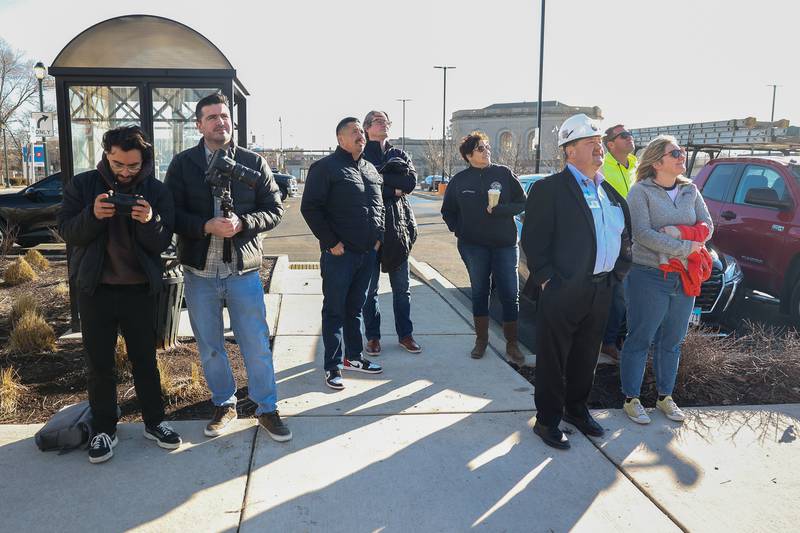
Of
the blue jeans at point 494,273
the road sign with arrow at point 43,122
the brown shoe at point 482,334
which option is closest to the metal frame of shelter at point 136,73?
the blue jeans at point 494,273

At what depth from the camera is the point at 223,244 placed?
358 centimetres

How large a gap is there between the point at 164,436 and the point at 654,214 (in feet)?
11.1

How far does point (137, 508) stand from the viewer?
293 cm

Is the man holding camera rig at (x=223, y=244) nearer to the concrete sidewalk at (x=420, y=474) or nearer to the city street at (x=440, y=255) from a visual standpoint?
the concrete sidewalk at (x=420, y=474)

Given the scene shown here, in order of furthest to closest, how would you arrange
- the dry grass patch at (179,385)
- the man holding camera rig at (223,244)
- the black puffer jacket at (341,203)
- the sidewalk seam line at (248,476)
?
the black puffer jacket at (341,203), the dry grass patch at (179,385), the man holding camera rig at (223,244), the sidewalk seam line at (248,476)

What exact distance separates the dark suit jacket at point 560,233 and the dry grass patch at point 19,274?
7410 millimetres

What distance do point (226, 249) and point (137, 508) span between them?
143 centimetres

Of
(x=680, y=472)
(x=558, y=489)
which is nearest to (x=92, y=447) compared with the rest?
(x=558, y=489)

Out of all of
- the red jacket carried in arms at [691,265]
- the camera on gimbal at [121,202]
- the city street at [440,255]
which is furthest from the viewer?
the city street at [440,255]

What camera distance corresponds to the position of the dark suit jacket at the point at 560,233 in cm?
359

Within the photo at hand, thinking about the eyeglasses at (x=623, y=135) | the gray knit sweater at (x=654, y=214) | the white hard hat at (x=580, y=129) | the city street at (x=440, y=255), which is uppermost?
the eyeglasses at (x=623, y=135)

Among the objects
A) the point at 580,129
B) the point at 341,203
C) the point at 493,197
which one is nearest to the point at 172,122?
the point at 341,203

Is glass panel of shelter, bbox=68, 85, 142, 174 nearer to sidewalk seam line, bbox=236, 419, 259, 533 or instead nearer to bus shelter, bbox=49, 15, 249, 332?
bus shelter, bbox=49, 15, 249, 332

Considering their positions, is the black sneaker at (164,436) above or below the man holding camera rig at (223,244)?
below
